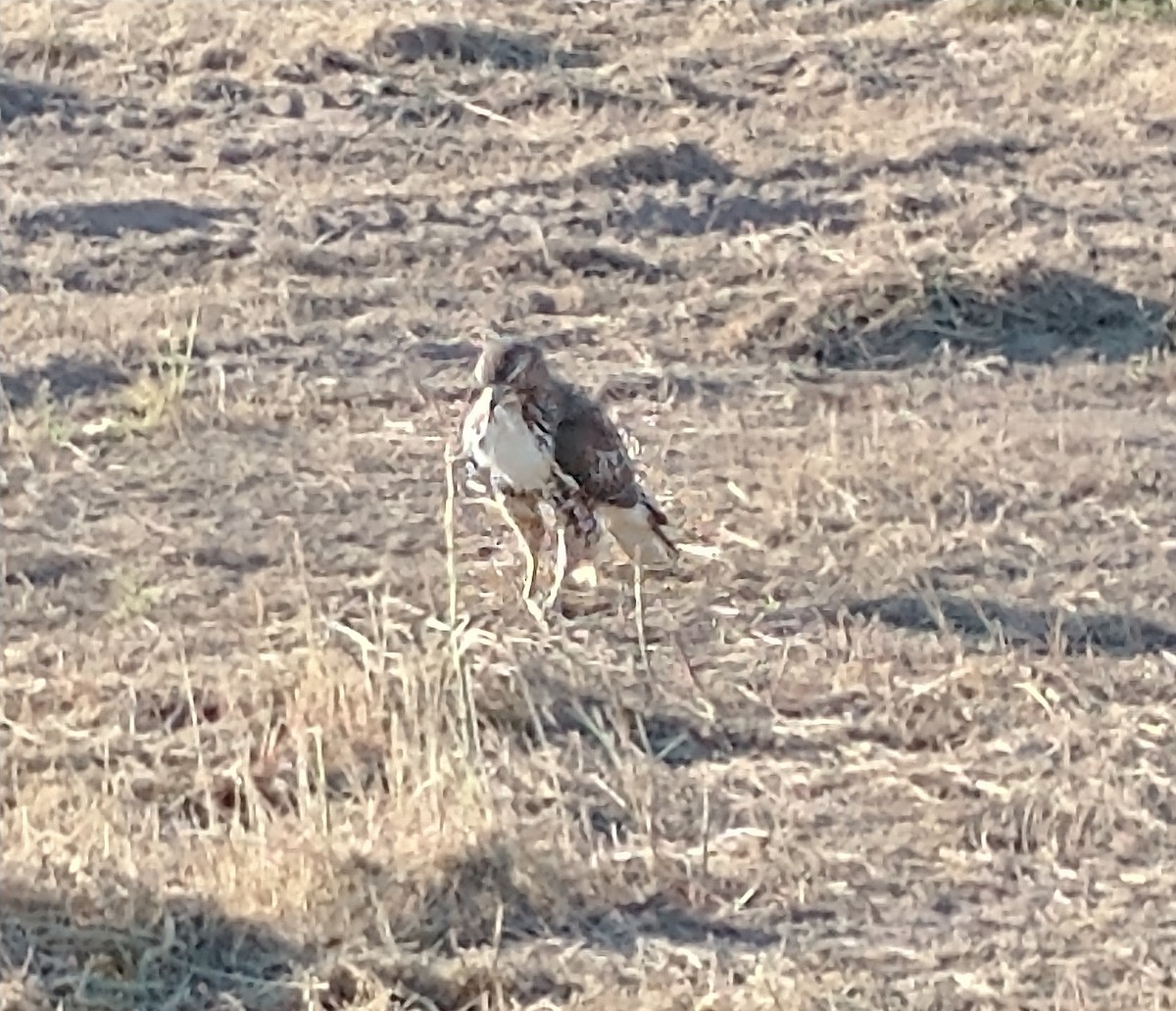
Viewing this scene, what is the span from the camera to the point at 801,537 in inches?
229

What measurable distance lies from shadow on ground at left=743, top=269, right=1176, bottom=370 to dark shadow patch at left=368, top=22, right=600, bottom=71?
3.23m

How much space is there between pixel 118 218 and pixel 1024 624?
4.23m

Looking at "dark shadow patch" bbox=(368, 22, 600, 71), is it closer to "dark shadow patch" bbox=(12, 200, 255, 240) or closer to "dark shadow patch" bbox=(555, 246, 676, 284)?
"dark shadow patch" bbox=(12, 200, 255, 240)

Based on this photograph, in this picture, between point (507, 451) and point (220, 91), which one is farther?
point (220, 91)

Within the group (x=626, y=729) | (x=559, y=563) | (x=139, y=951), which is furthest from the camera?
(x=559, y=563)

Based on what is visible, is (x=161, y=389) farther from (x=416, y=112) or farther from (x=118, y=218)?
(x=416, y=112)

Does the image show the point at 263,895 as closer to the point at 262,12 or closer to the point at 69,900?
the point at 69,900

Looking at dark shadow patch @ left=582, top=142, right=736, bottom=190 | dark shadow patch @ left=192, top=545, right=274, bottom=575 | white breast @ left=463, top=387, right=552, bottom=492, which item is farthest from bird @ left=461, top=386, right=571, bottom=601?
dark shadow patch @ left=582, top=142, right=736, bottom=190

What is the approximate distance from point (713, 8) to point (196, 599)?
635 cm

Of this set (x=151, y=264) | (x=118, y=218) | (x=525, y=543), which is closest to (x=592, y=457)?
(x=525, y=543)

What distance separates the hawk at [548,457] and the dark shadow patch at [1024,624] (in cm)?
57

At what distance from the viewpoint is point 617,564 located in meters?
5.71

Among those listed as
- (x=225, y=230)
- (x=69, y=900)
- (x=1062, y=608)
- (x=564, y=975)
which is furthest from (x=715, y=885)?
(x=225, y=230)

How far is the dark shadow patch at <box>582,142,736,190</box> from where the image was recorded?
897 cm
